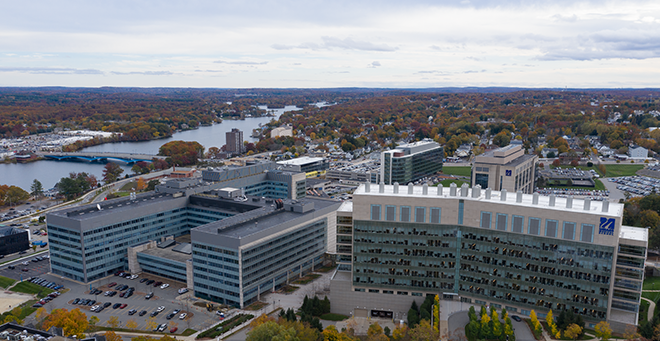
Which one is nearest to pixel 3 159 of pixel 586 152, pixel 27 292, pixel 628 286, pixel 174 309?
pixel 27 292

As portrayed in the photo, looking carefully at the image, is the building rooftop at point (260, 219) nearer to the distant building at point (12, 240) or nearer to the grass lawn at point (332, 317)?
the grass lawn at point (332, 317)

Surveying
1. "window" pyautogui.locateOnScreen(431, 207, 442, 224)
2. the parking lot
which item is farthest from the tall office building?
"window" pyautogui.locateOnScreen(431, 207, 442, 224)

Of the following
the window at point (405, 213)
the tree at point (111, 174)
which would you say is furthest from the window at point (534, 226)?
the tree at point (111, 174)

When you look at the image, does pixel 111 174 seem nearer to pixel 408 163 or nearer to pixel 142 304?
pixel 408 163

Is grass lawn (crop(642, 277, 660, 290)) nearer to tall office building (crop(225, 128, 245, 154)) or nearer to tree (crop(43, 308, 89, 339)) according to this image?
tree (crop(43, 308, 89, 339))

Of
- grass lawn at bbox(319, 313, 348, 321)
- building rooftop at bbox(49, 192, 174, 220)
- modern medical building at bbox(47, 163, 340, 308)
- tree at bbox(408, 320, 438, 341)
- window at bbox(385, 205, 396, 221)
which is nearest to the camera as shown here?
tree at bbox(408, 320, 438, 341)

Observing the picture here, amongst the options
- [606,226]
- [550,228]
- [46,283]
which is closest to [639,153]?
[606,226]

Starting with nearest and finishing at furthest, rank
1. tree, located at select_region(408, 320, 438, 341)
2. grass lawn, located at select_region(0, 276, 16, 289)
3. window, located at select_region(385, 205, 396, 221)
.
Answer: tree, located at select_region(408, 320, 438, 341) < window, located at select_region(385, 205, 396, 221) < grass lawn, located at select_region(0, 276, 16, 289)
